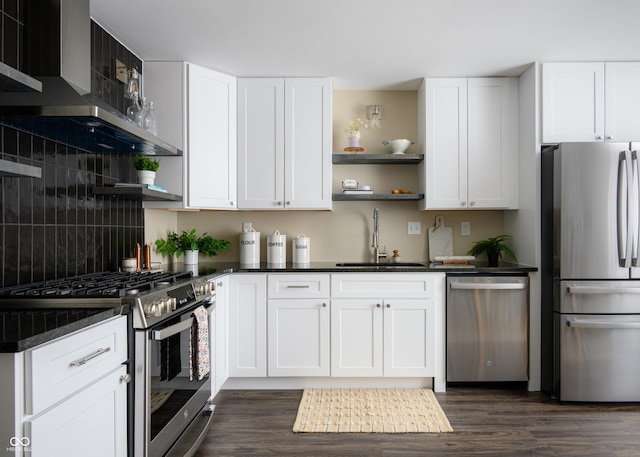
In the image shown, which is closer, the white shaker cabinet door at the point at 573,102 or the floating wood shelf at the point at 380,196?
the white shaker cabinet door at the point at 573,102

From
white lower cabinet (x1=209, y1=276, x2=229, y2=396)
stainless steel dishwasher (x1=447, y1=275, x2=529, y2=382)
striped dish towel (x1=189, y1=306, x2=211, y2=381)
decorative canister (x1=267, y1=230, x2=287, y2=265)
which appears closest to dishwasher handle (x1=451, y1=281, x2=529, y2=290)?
stainless steel dishwasher (x1=447, y1=275, x2=529, y2=382)

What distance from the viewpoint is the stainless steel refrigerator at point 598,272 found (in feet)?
9.79

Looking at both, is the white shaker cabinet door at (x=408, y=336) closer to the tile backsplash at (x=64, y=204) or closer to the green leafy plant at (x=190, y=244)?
the green leafy plant at (x=190, y=244)

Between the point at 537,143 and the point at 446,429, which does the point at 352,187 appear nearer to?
the point at 537,143

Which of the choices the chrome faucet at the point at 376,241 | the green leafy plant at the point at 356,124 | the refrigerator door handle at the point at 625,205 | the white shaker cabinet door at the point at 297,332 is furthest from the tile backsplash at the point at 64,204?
the refrigerator door handle at the point at 625,205

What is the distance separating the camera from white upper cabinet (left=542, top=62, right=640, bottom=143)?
3264 mm

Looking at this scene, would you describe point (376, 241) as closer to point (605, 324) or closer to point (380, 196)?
point (380, 196)

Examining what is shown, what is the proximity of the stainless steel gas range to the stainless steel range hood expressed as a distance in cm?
70

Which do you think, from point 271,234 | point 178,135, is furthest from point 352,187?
point 178,135

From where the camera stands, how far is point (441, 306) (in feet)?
10.8

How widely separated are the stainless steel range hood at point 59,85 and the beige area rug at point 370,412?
198 centimetres

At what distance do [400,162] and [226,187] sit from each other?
147 cm

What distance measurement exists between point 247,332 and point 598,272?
8.12 ft

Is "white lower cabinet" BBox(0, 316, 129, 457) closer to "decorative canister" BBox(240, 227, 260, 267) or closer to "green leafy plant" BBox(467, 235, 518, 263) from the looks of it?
"decorative canister" BBox(240, 227, 260, 267)
